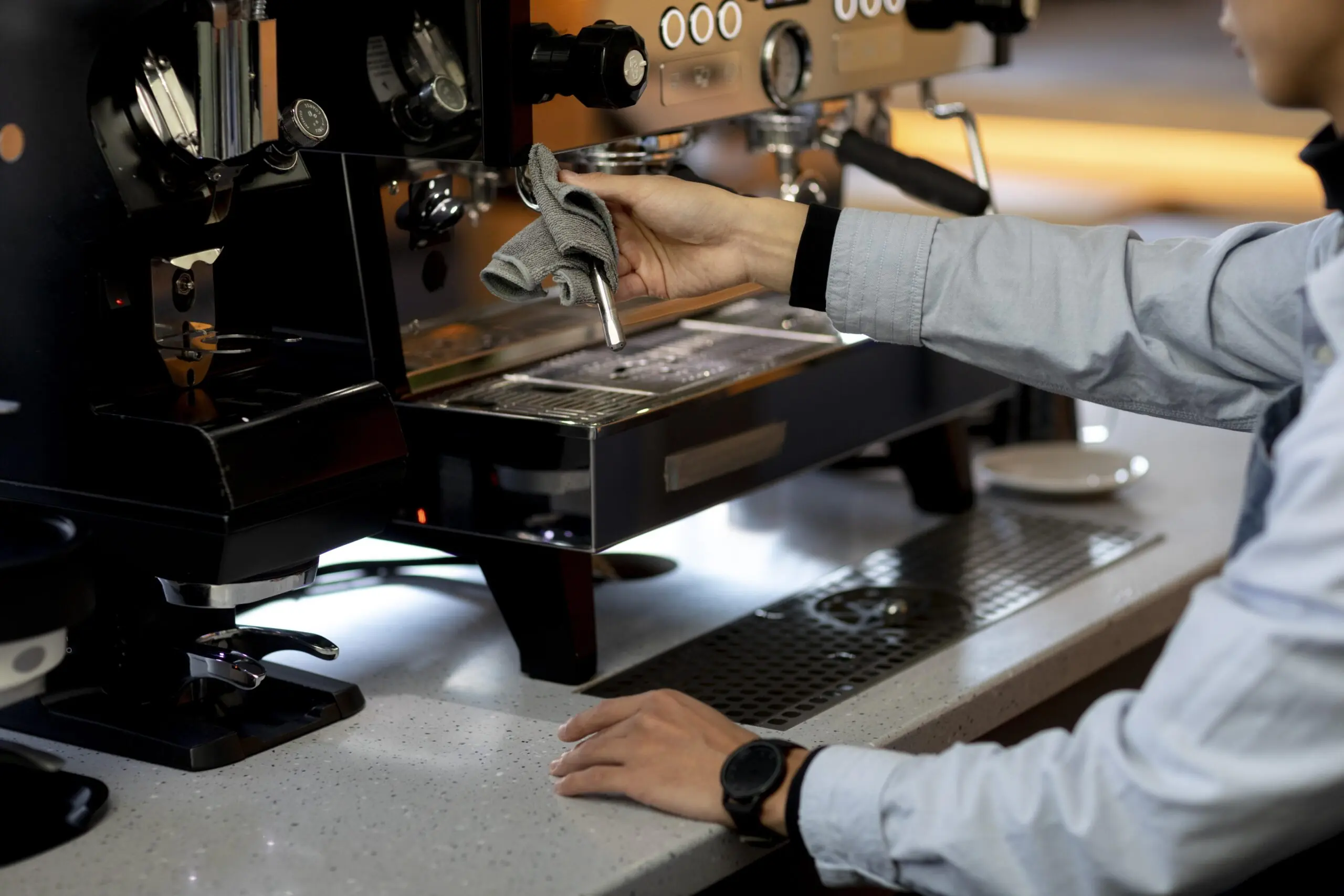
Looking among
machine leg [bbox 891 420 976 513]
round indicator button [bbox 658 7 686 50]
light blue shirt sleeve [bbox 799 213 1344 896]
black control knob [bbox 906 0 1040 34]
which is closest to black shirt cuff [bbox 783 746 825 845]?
light blue shirt sleeve [bbox 799 213 1344 896]

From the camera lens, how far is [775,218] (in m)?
1.12

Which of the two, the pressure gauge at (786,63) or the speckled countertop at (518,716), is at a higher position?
the pressure gauge at (786,63)

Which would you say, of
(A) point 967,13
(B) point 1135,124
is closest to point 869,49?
(A) point 967,13

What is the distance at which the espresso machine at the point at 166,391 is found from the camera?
2.99ft

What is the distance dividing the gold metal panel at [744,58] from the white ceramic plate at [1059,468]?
0.39 metres

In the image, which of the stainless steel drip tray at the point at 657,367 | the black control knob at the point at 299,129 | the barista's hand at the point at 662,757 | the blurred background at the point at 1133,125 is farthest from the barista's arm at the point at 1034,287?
the blurred background at the point at 1133,125

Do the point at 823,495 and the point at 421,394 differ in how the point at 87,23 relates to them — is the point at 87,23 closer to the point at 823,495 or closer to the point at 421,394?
the point at 421,394

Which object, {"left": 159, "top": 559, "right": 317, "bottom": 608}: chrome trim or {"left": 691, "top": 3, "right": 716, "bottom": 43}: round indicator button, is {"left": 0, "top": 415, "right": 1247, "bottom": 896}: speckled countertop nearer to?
{"left": 159, "top": 559, "right": 317, "bottom": 608}: chrome trim

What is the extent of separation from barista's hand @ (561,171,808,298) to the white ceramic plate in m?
0.51

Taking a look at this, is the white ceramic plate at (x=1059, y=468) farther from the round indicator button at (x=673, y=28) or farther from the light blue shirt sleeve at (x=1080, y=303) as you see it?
the round indicator button at (x=673, y=28)

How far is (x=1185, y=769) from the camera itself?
0.73 m

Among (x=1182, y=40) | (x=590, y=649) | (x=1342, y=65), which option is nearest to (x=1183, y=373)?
(x=1342, y=65)

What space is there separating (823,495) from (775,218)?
0.50 m

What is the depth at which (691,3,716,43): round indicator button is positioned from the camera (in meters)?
1.17
